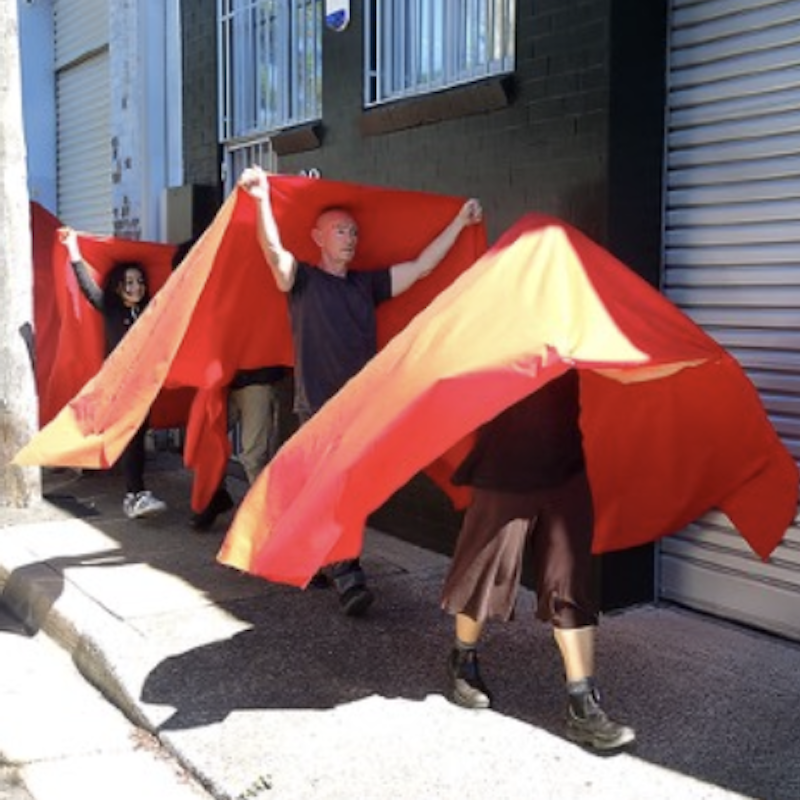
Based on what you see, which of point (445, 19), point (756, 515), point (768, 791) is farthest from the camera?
point (445, 19)

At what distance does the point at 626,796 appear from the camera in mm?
3545

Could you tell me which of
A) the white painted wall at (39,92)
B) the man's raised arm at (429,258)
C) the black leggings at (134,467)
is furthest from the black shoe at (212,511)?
the white painted wall at (39,92)

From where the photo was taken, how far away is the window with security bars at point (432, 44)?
6.00 metres

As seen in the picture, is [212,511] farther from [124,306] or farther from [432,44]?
[432,44]

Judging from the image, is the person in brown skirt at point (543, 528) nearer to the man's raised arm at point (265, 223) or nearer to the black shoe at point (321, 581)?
the man's raised arm at point (265, 223)

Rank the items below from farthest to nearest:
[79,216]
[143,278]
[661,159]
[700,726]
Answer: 1. [79,216]
2. [143,278]
3. [661,159]
4. [700,726]

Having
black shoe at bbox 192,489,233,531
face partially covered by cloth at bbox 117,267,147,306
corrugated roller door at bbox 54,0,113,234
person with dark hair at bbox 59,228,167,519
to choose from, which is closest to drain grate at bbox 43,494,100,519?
person with dark hair at bbox 59,228,167,519

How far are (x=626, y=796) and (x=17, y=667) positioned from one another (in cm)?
301

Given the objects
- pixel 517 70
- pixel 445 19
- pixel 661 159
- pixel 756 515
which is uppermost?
pixel 445 19

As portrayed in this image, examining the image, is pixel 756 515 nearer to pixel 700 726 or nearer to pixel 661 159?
pixel 700 726

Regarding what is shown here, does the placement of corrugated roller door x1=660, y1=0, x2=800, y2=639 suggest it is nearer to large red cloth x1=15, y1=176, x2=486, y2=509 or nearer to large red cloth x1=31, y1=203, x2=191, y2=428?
large red cloth x1=15, y1=176, x2=486, y2=509

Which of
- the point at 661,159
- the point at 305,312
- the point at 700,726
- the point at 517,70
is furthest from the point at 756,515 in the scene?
the point at 517,70

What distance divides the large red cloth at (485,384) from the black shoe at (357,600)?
4.36 ft

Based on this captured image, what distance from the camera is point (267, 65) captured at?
27.7 ft
